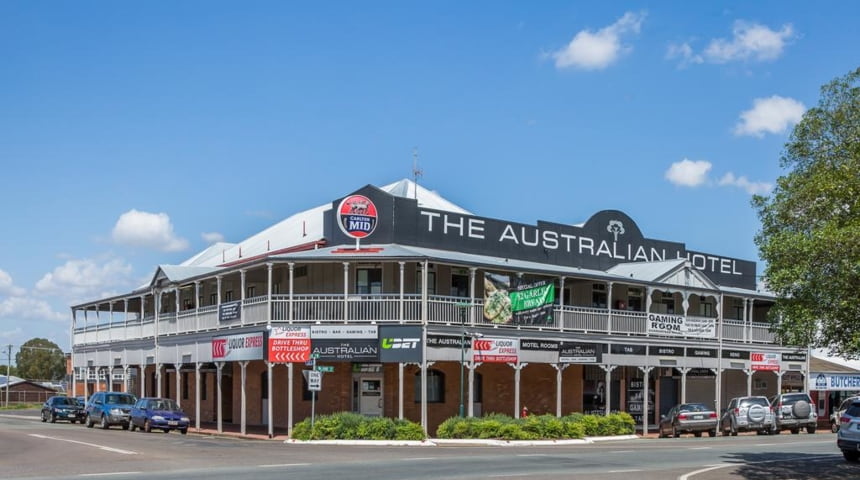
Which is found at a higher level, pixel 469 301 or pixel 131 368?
pixel 469 301

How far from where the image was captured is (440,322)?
115ft

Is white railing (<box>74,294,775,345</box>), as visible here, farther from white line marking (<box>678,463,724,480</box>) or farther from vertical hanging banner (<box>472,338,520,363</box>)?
white line marking (<box>678,463,724,480</box>)

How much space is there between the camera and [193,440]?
31.9 metres

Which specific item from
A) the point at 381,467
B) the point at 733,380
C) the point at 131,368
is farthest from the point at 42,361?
the point at 381,467

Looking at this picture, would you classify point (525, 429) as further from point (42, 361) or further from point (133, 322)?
point (42, 361)

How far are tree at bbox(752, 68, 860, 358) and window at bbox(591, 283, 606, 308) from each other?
63.1 ft

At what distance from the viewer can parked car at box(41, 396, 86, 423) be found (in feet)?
157

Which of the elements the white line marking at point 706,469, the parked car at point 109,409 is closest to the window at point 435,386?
the parked car at point 109,409

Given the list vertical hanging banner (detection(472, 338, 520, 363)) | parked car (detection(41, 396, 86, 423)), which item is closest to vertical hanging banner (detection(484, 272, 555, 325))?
vertical hanging banner (detection(472, 338, 520, 363))

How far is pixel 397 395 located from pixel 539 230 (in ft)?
31.6

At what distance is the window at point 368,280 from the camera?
1496 inches

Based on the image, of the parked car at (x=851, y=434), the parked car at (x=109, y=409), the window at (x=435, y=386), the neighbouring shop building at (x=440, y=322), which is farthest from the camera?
the parked car at (x=109, y=409)

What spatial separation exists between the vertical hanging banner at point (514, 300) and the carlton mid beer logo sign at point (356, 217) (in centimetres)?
481

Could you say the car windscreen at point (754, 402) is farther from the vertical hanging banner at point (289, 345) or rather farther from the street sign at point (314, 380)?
the street sign at point (314, 380)
